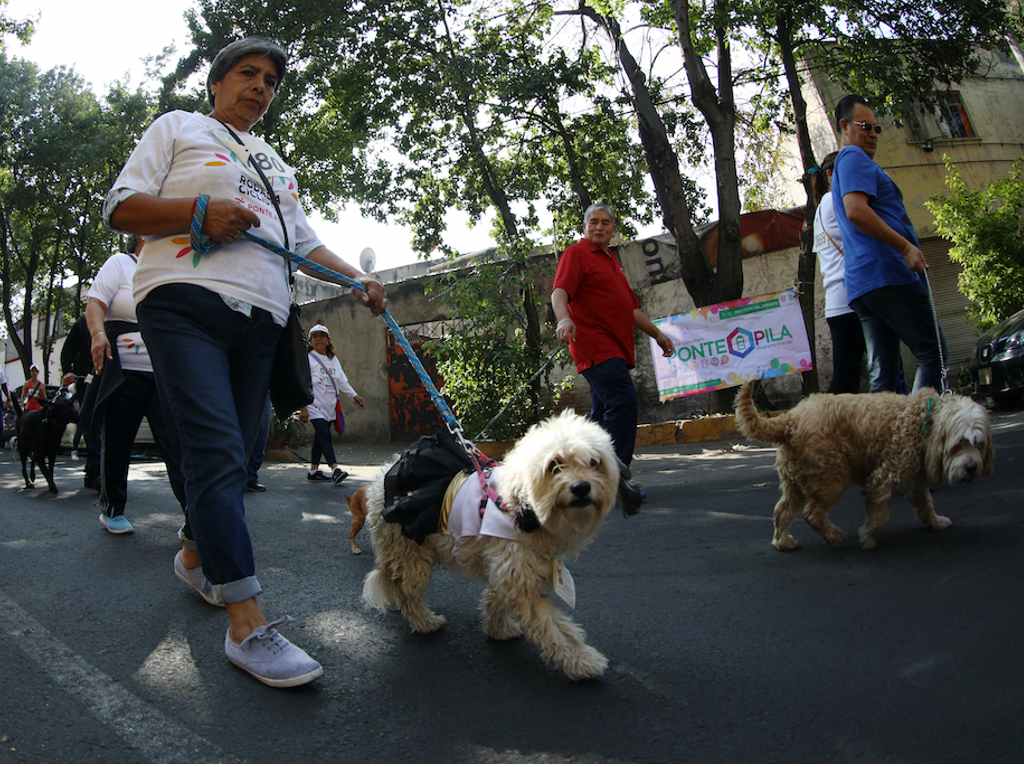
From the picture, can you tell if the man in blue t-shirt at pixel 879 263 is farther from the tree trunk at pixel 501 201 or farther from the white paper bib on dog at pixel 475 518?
the tree trunk at pixel 501 201

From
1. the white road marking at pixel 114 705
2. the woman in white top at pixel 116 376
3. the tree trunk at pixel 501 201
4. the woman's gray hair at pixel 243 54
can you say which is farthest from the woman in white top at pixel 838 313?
the tree trunk at pixel 501 201

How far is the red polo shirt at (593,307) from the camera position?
5977 mm

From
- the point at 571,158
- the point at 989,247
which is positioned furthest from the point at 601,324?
the point at 989,247

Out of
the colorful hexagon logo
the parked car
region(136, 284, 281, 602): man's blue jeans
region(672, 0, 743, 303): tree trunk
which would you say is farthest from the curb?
region(136, 284, 281, 602): man's blue jeans

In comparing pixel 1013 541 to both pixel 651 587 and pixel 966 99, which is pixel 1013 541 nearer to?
pixel 651 587

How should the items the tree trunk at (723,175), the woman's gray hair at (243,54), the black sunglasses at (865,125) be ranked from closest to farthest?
the woman's gray hair at (243,54) → the black sunglasses at (865,125) → the tree trunk at (723,175)

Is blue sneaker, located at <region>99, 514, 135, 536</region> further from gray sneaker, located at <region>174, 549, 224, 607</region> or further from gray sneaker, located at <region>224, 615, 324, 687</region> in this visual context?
gray sneaker, located at <region>224, 615, 324, 687</region>

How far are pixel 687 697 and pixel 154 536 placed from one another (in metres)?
4.25

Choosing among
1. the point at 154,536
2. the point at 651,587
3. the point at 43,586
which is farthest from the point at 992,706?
the point at 154,536

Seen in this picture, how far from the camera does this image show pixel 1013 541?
3.93 metres

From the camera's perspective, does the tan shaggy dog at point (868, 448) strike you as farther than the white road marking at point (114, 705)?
Yes

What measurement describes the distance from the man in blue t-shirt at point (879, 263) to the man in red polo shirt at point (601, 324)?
170 centimetres

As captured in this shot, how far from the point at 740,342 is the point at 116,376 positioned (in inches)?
316

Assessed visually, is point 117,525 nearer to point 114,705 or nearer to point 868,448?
point 114,705
